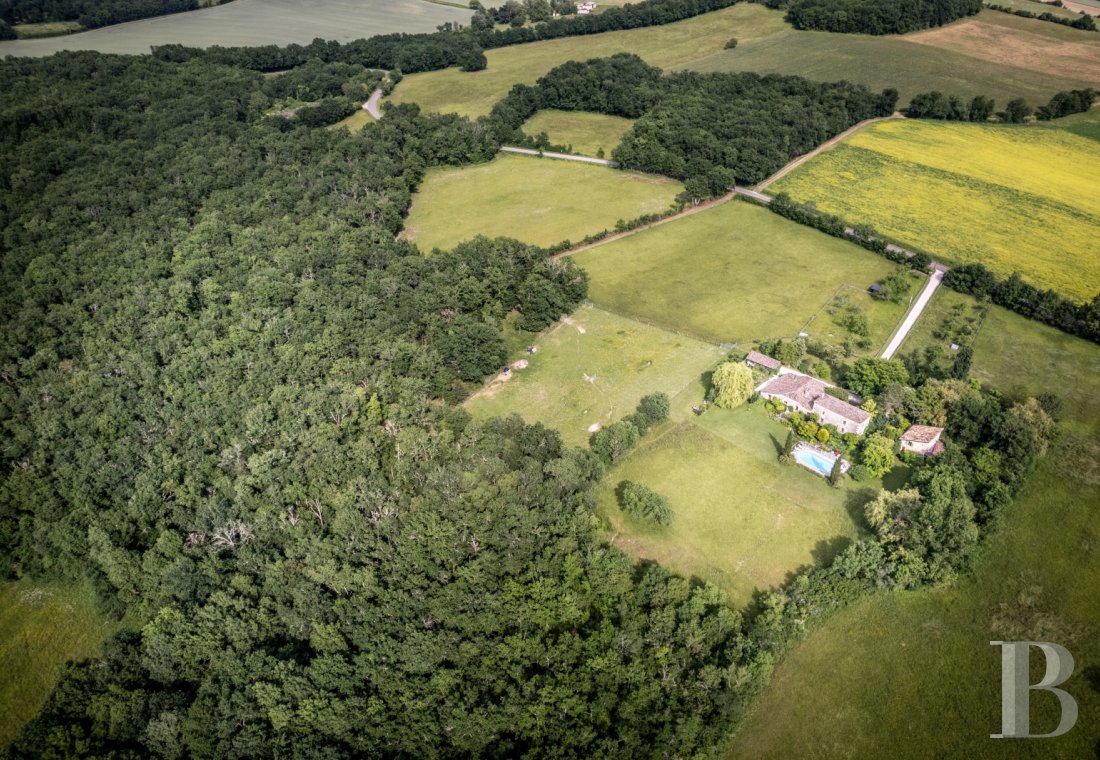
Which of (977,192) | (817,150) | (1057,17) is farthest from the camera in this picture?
(1057,17)

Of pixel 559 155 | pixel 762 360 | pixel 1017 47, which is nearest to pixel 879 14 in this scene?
pixel 1017 47

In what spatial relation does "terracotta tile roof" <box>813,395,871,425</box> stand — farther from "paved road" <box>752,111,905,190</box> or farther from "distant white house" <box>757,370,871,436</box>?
"paved road" <box>752,111,905,190</box>

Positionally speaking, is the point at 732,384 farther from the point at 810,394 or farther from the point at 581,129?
the point at 581,129

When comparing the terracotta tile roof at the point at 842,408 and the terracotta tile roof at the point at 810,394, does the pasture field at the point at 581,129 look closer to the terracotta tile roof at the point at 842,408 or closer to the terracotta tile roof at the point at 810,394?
the terracotta tile roof at the point at 810,394

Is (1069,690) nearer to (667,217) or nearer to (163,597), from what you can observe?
(163,597)

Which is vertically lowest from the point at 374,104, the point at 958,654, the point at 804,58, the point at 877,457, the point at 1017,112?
the point at 958,654

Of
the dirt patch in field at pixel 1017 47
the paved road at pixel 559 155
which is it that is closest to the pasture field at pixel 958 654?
the paved road at pixel 559 155

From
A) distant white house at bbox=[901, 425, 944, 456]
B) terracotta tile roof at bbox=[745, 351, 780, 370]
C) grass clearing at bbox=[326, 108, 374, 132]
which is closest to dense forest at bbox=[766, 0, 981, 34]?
grass clearing at bbox=[326, 108, 374, 132]
